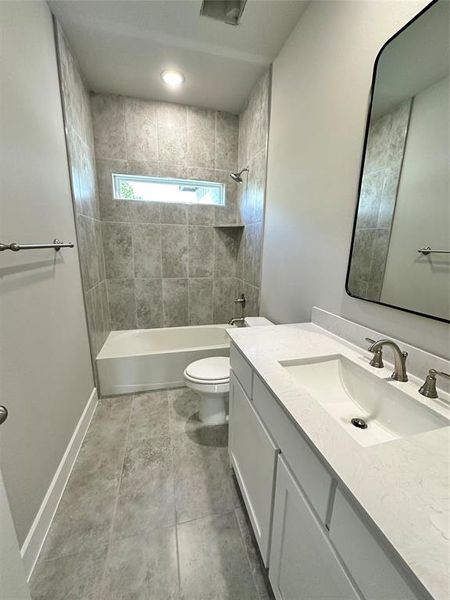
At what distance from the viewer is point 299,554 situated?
687 mm

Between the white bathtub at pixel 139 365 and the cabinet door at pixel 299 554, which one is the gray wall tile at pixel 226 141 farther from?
the cabinet door at pixel 299 554

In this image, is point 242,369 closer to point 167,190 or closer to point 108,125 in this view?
point 167,190

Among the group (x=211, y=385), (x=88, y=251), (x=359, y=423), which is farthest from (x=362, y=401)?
(x=88, y=251)

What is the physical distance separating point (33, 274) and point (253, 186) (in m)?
1.86

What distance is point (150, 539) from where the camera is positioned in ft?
3.65

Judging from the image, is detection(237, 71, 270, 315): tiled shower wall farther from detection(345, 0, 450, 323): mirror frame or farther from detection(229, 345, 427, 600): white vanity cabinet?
detection(229, 345, 427, 600): white vanity cabinet

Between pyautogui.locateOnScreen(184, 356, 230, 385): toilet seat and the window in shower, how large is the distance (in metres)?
1.75

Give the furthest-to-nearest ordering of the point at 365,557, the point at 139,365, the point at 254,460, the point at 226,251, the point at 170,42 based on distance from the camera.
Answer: the point at 226,251 → the point at 139,365 → the point at 170,42 → the point at 254,460 → the point at 365,557

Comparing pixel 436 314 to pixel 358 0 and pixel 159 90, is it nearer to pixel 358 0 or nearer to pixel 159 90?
pixel 358 0

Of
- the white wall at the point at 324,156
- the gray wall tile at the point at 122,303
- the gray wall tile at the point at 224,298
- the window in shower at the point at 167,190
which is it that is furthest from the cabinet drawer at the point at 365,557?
the window in shower at the point at 167,190

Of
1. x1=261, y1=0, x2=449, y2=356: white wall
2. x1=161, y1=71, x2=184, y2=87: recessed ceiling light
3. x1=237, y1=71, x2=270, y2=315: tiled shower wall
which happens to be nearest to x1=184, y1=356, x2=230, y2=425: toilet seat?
x1=261, y1=0, x2=449, y2=356: white wall

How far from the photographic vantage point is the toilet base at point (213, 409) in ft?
5.87

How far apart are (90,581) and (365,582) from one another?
1.13 metres

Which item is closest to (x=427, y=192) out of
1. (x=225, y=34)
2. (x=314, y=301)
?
(x=314, y=301)
